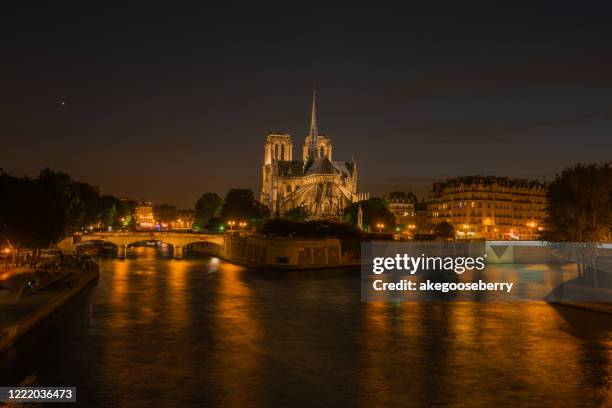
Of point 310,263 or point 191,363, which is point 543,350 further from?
point 310,263

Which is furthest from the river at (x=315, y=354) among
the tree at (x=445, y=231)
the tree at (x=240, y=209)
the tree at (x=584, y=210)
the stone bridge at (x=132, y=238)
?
the tree at (x=240, y=209)

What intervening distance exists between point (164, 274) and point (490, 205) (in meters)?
77.9

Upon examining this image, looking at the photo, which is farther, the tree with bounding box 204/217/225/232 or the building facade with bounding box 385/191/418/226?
the building facade with bounding box 385/191/418/226

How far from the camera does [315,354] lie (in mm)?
25781

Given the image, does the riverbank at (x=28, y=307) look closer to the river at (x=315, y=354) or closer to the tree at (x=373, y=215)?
the river at (x=315, y=354)

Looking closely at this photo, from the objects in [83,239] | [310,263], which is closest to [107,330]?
[310,263]

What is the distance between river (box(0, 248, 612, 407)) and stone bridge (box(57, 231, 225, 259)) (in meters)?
45.7

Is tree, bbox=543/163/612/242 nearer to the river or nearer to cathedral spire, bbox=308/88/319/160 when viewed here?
the river

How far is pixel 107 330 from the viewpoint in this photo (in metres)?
30.4

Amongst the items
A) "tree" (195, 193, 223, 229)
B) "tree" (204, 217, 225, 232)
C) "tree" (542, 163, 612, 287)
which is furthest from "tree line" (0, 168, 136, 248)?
"tree" (195, 193, 223, 229)

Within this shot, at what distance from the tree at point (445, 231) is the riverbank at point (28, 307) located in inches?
3291

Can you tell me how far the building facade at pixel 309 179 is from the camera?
144 m

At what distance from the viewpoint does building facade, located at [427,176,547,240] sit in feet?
409

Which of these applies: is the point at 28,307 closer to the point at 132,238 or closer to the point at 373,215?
the point at 132,238
